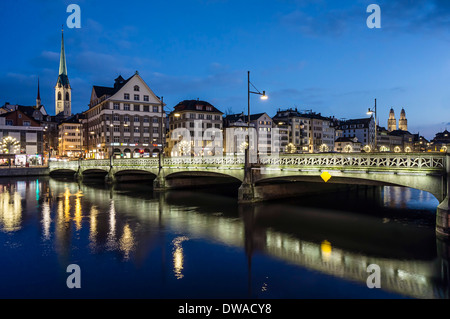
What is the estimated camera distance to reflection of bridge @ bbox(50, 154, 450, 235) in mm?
19127

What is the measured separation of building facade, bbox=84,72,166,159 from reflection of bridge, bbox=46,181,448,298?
57.2m

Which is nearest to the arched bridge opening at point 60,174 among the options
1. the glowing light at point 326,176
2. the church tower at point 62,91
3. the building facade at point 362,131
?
the glowing light at point 326,176

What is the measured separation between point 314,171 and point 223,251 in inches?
482

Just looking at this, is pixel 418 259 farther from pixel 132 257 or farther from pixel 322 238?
pixel 132 257

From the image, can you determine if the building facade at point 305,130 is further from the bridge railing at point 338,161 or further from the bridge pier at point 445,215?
the bridge pier at point 445,215

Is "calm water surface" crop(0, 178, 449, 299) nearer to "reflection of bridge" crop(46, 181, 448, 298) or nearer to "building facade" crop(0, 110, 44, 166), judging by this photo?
"reflection of bridge" crop(46, 181, 448, 298)

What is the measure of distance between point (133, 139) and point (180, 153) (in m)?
14.1

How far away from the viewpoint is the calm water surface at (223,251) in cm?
1263

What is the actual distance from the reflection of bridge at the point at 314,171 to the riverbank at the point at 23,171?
1764 inches

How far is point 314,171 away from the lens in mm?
26281

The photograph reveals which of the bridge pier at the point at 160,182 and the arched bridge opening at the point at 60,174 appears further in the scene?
the arched bridge opening at the point at 60,174

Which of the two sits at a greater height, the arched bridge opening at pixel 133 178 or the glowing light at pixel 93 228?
the arched bridge opening at pixel 133 178

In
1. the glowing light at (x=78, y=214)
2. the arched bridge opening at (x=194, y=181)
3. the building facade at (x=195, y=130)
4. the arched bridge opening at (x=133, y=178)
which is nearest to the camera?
the glowing light at (x=78, y=214)
